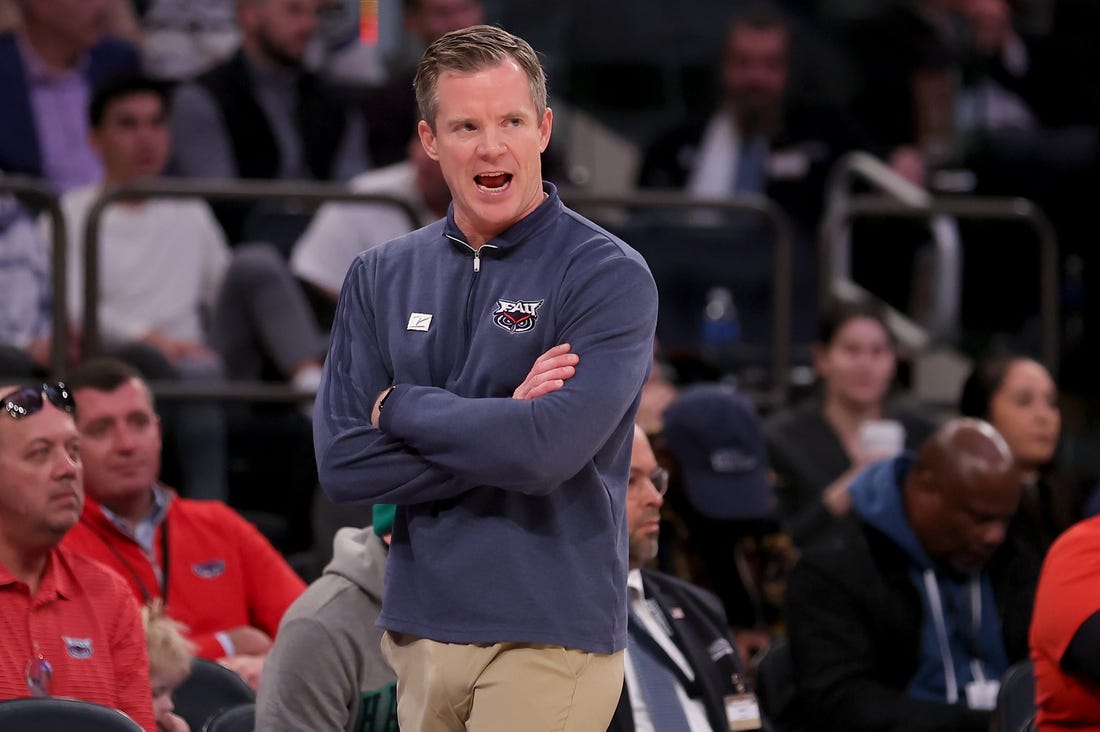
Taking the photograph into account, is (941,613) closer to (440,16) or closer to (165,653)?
(165,653)

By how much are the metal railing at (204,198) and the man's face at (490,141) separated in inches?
143

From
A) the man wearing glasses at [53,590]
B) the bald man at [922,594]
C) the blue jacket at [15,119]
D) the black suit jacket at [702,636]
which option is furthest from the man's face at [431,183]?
the man wearing glasses at [53,590]

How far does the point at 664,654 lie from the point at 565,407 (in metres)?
1.55

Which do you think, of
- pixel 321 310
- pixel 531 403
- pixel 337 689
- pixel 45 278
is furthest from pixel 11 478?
pixel 321 310

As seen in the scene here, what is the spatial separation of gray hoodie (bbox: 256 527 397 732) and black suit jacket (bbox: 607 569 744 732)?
0.89 m

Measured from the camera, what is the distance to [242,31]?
775 cm

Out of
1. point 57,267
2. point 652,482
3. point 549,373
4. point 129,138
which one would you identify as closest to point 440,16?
point 129,138

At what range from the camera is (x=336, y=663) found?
11.0ft

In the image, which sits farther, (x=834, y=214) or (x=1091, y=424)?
(x=1091, y=424)

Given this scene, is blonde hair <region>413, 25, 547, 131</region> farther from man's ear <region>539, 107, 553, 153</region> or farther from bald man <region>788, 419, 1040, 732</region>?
bald man <region>788, 419, 1040, 732</region>

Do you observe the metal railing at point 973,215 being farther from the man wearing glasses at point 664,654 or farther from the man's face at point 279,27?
the man wearing glasses at point 664,654

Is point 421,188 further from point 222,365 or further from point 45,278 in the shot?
point 45,278

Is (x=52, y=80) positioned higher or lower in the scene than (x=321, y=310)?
higher

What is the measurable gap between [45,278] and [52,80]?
56.0 inches
